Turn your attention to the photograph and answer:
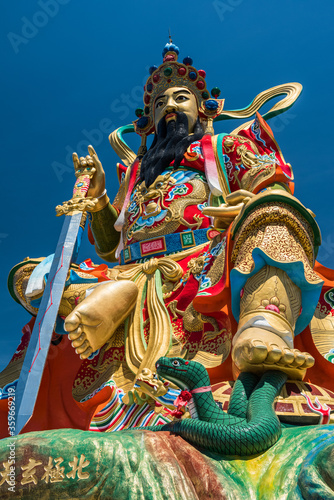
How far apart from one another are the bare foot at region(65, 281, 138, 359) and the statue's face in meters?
1.98

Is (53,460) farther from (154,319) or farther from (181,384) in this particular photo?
(154,319)

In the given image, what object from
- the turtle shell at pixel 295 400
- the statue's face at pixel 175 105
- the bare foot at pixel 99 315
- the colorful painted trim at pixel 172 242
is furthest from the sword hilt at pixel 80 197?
the turtle shell at pixel 295 400

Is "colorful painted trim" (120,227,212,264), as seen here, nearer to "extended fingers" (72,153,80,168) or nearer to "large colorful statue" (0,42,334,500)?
"large colorful statue" (0,42,334,500)

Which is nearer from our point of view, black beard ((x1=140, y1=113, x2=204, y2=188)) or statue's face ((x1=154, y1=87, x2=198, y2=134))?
black beard ((x1=140, y1=113, x2=204, y2=188))

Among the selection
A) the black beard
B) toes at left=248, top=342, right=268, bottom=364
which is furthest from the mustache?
toes at left=248, top=342, right=268, bottom=364

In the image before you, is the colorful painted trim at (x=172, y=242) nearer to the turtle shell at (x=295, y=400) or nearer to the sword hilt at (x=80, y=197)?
the sword hilt at (x=80, y=197)

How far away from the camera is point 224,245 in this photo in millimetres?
2943

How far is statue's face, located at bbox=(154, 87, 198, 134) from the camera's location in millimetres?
4449

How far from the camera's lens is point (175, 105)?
175 inches

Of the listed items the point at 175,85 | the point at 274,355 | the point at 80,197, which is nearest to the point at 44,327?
the point at 80,197

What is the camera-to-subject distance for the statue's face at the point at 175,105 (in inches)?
175

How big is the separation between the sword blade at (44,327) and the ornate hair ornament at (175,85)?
1.71 m

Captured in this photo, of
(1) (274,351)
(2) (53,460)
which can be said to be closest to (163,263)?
(1) (274,351)

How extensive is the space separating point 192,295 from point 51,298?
0.91m
